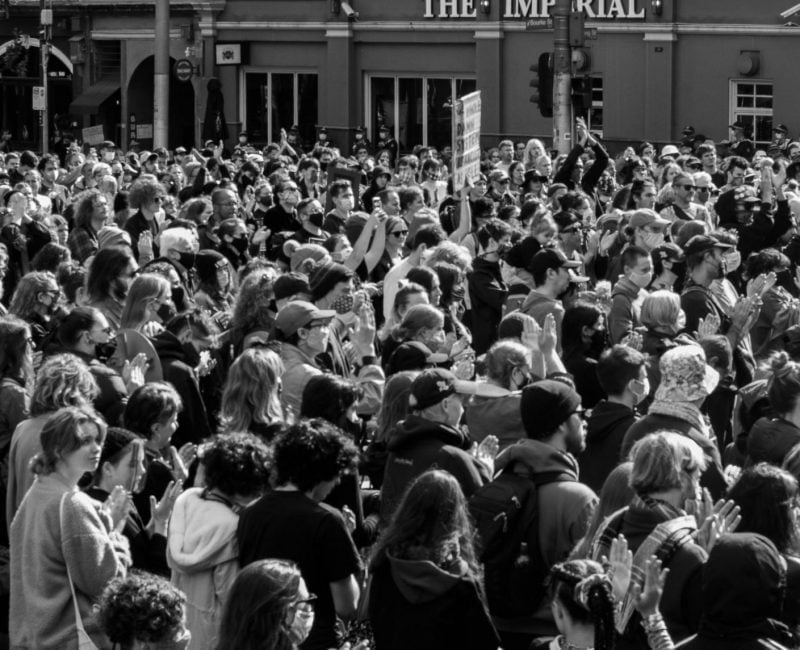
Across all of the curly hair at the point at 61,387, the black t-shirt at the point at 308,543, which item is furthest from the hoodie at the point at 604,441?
the curly hair at the point at 61,387

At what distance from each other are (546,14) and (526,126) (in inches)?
95.0

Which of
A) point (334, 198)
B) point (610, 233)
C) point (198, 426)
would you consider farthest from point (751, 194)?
point (198, 426)

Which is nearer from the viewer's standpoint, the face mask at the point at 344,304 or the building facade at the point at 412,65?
the face mask at the point at 344,304

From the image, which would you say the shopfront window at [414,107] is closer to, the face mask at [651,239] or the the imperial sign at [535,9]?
the the imperial sign at [535,9]

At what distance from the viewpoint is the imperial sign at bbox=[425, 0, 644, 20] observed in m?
34.8

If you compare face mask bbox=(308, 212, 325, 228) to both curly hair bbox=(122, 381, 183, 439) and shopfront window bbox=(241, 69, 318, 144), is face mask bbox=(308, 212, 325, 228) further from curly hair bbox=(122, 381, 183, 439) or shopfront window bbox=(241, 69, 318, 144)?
shopfront window bbox=(241, 69, 318, 144)

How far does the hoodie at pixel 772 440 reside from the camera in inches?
292

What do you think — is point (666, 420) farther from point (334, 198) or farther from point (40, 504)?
point (334, 198)

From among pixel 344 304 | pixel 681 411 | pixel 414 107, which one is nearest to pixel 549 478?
pixel 681 411

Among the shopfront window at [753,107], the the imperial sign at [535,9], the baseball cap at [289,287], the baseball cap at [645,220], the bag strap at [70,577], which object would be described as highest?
the the imperial sign at [535,9]

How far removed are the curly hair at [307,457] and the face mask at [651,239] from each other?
6.90 metres

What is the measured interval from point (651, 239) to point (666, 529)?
7.15 metres

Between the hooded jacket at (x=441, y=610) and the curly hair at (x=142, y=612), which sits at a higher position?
the curly hair at (x=142, y=612)

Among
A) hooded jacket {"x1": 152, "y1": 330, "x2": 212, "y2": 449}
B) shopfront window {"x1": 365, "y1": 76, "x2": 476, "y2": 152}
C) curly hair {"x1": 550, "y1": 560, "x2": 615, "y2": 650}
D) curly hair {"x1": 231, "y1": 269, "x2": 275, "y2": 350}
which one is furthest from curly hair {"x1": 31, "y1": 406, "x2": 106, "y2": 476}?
shopfront window {"x1": 365, "y1": 76, "x2": 476, "y2": 152}
